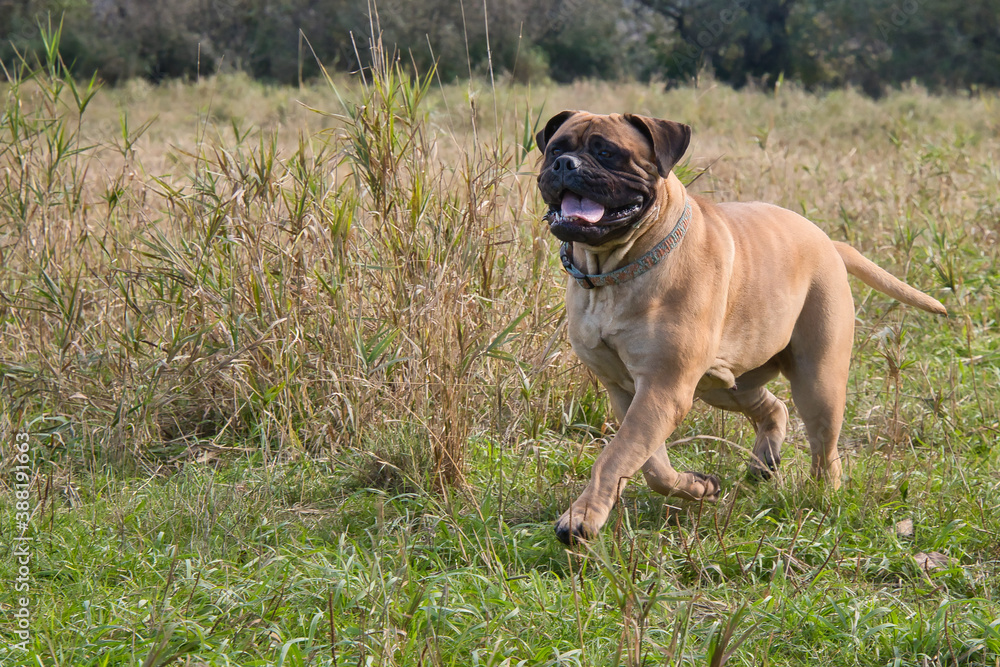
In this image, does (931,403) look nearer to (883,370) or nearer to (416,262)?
(883,370)

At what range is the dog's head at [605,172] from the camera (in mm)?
2916

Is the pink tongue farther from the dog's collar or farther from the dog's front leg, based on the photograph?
the dog's front leg

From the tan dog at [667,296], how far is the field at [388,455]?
227 mm

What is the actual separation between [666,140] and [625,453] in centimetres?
105

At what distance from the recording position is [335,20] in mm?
23672

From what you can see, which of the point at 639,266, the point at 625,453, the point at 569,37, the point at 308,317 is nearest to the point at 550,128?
the point at 639,266

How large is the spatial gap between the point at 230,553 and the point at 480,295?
171cm

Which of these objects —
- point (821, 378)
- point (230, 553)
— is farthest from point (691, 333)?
point (230, 553)

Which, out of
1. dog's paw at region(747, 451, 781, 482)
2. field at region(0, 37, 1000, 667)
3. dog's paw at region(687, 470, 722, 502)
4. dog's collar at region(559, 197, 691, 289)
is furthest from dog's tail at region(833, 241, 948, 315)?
dog's paw at region(687, 470, 722, 502)

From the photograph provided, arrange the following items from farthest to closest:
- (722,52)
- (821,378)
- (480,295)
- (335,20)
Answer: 1. (722,52)
2. (335,20)
3. (480,295)
4. (821,378)

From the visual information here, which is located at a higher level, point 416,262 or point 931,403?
point 416,262

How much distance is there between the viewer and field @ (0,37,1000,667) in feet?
8.22

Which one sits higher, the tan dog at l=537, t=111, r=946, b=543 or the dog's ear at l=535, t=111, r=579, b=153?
the dog's ear at l=535, t=111, r=579, b=153

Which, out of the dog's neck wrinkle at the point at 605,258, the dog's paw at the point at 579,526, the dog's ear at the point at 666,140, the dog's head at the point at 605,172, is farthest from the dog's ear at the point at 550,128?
the dog's paw at the point at 579,526
